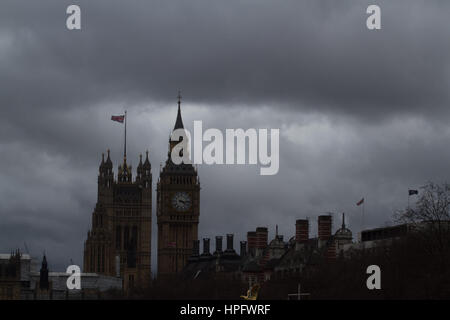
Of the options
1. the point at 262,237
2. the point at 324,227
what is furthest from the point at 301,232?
the point at 262,237

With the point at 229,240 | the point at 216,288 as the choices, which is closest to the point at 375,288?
the point at 216,288

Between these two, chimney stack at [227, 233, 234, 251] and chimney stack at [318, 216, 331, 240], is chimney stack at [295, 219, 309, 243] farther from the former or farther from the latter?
chimney stack at [227, 233, 234, 251]

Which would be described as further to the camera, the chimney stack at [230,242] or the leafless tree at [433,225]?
the chimney stack at [230,242]

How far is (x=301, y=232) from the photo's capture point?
14400cm

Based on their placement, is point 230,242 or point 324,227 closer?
point 324,227

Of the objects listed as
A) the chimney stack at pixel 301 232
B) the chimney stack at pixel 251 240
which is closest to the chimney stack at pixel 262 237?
the chimney stack at pixel 251 240

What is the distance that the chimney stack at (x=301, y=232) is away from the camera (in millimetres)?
143750

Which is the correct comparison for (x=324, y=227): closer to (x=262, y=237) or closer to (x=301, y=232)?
(x=301, y=232)

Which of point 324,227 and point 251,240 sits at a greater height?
point 251,240

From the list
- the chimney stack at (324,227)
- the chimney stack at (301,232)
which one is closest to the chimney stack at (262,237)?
the chimney stack at (301,232)

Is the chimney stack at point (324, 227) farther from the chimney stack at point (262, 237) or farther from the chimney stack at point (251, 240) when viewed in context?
the chimney stack at point (251, 240)

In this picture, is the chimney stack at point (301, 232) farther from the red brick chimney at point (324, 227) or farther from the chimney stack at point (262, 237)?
the chimney stack at point (262, 237)
